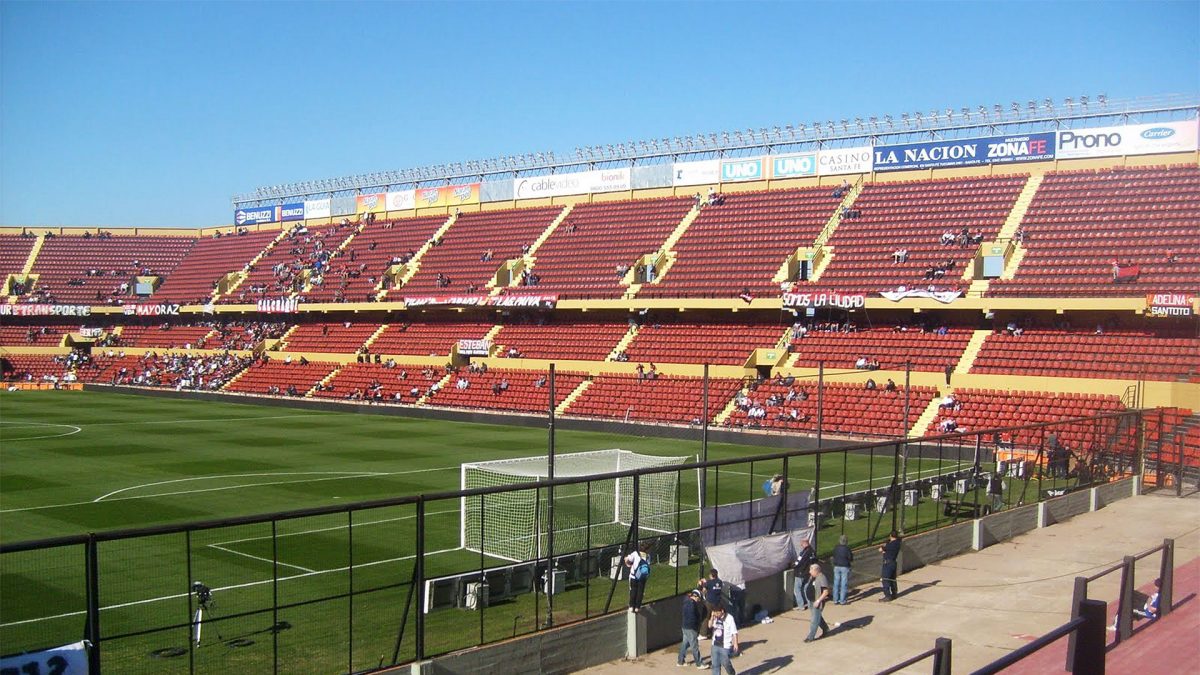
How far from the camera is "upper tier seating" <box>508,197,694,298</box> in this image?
62281 millimetres

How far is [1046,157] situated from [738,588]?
1726 inches

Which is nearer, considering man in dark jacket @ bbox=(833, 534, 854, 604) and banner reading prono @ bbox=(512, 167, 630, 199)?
man in dark jacket @ bbox=(833, 534, 854, 604)

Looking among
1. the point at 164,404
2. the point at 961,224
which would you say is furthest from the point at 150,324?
the point at 961,224

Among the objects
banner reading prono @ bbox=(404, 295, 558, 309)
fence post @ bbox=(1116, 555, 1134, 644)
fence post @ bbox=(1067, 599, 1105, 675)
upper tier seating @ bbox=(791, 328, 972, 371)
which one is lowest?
fence post @ bbox=(1116, 555, 1134, 644)

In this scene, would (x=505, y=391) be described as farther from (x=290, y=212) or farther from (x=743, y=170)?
(x=290, y=212)

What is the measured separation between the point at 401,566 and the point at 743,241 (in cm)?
4155

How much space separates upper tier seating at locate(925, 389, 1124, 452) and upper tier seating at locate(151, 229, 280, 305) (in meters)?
60.7

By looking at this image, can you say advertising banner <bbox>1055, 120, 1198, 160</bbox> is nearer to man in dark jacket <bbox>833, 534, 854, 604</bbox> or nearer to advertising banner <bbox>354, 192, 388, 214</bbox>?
man in dark jacket <bbox>833, 534, 854, 604</bbox>

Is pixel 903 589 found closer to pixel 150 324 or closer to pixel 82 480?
pixel 82 480

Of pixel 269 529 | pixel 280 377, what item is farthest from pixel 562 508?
pixel 280 377

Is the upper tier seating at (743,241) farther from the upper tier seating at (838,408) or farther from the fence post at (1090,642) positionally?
the fence post at (1090,642)

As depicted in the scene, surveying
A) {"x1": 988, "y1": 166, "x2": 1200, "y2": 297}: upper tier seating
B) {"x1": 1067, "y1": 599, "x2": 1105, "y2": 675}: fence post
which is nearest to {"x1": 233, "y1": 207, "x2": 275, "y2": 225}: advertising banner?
{"x1": 988, "y1": 166, "x2": 1200, "y2": 297}: upper tier seating

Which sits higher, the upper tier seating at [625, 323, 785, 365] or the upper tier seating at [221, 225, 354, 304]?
the upper tier seating at [221, 225, 354, 304]

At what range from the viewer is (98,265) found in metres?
90.8
